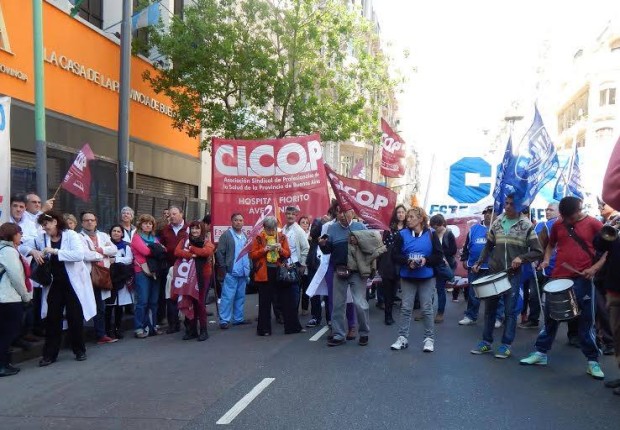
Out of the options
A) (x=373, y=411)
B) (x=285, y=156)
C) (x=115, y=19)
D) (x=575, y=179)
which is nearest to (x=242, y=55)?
(x=115, y=19)

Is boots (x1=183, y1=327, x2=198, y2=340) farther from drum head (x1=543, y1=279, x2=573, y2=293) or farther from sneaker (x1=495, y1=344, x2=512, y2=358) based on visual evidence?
drum head (x1=543, y1=279, x2=573, y2=293)

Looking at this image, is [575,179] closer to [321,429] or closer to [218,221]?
[218,221]

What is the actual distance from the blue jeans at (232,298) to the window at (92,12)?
29.0ft

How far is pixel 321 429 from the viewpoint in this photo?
5.05 meters

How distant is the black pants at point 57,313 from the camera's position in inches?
305

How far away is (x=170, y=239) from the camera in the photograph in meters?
10.0

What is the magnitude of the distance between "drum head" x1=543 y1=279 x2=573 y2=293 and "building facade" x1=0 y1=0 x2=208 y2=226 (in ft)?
Result: 29.8

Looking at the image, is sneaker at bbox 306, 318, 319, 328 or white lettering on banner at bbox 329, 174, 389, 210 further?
sneaker at bbox 306, 318, 319, 328

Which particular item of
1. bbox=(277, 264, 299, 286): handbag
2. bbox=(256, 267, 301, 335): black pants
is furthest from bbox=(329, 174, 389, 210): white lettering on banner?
bbox=(256, 267, 301, 335): black pants

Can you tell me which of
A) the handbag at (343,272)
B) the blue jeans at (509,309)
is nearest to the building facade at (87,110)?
the handbag at (343,272)

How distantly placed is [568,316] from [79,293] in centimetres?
553

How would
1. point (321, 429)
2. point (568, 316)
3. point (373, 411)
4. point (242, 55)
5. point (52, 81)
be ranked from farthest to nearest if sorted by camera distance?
point (242, 55) < point (52, 81) < point (568, 316) < point (373, 411) < point (321, 429)

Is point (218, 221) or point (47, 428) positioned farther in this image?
point (218, 221)

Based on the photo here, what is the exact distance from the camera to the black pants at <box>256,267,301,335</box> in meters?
9.78
